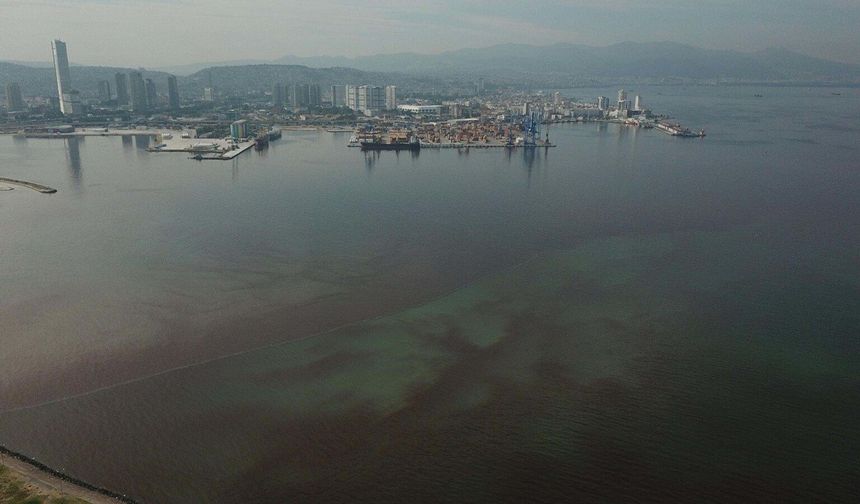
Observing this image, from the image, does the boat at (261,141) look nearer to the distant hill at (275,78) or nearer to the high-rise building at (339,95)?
the high-rise building at (339,95)

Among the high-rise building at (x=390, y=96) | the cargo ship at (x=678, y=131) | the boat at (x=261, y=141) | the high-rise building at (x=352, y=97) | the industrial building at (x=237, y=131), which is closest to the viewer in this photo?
the boat at (x=261, y=141)

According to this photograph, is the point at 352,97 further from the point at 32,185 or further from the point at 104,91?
the point at 32,185

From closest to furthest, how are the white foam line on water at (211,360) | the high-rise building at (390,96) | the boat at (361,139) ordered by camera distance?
the white foam line on water at (211,360), the boat at (361,139), the high-rise building at (390,96)

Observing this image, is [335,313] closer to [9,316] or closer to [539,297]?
[539,297]

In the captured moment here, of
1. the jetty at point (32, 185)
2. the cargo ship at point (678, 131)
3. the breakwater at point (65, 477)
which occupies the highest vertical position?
the cargo ship at point (678, 131)

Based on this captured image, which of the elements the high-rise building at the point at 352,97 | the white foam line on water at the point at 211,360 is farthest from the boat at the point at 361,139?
the white foam line on water at the point at 211,360

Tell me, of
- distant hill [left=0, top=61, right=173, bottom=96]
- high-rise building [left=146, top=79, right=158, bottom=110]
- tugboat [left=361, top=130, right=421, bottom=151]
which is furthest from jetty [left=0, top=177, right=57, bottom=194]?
distant hill [left=0, top=61, right=173, bottom=96]
